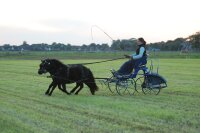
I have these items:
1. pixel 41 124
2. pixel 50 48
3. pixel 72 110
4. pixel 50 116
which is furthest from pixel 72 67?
pixel 50 48

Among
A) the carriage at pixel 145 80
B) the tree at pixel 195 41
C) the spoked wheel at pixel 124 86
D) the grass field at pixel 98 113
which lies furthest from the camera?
the tree at pixel 195 41

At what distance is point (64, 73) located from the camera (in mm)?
17469

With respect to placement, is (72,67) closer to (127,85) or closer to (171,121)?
(127,85)

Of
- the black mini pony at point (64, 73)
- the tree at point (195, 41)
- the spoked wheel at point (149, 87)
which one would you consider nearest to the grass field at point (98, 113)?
the spoked wheel at point (149, 87)

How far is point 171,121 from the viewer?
36.1ft

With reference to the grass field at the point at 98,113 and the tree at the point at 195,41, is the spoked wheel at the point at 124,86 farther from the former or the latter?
the tree at the point at 195,41

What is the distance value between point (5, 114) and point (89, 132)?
3339mm

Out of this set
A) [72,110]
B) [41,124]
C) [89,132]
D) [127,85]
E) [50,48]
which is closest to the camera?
[89,132]

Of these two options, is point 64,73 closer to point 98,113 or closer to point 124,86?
point 124,86

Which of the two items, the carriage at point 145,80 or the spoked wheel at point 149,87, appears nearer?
the carriage at point 145,80

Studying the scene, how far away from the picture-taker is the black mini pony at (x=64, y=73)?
17422 millimetres

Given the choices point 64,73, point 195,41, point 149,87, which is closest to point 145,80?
point 149,87

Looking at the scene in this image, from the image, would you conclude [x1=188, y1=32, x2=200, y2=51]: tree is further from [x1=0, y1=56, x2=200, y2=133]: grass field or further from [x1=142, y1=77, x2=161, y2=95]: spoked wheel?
[x1=0, y1=56, x2=200, y2=133]: grass field

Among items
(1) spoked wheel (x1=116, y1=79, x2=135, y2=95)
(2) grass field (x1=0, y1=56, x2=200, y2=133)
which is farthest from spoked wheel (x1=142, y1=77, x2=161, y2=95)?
(1) spoked wheel (x1=116, y1=79, x2=135, y2=95)
